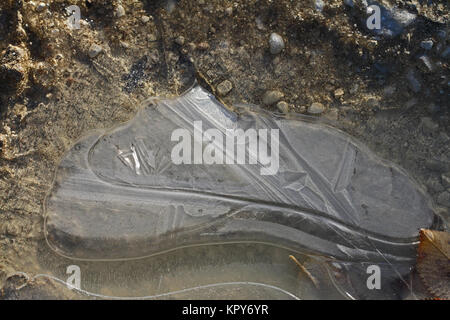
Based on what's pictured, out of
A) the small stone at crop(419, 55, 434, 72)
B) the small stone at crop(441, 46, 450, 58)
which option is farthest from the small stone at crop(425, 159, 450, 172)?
the small stone at crop(441, 46, 450, 58)

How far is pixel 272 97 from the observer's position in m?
3.59

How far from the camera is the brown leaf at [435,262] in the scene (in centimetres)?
328

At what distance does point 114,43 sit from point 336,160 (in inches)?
80.5

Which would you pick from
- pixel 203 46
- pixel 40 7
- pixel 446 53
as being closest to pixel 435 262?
pixel 446 53

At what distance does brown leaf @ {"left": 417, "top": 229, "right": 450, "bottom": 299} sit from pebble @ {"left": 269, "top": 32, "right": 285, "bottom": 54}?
1.82 metres

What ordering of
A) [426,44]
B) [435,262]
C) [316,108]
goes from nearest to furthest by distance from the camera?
[435,262] < [426,44] < [316,108]

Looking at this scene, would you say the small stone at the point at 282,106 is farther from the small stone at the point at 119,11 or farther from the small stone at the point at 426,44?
the small stone at the point at 119,11

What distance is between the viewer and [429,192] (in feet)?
11.7

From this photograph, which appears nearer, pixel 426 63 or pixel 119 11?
pixel 426 63

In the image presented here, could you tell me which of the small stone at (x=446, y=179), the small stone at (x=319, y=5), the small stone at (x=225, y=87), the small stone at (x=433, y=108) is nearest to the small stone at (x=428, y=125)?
the small stone at (x=433, y=108)

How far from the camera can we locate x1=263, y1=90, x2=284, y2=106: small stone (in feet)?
11.8

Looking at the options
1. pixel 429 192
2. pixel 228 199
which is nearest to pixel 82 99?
pixel 228 199

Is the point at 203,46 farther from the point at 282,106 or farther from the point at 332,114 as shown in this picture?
the point at 332,114

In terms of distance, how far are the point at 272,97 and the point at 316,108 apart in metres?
0.37
